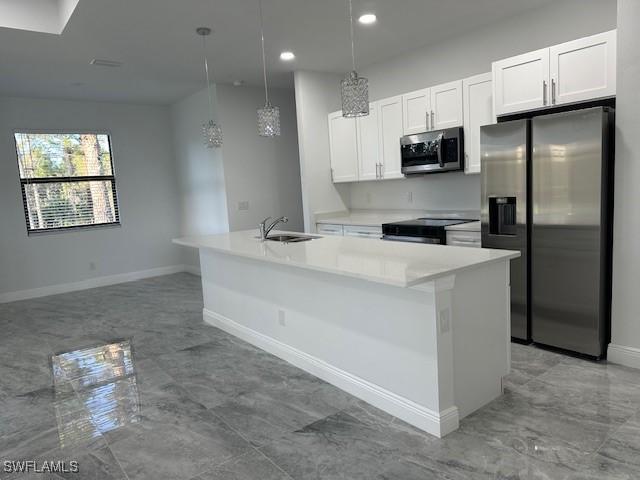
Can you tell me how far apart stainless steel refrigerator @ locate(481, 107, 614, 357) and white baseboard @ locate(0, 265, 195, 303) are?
5.11 metres

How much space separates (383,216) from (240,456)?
363 centimetres

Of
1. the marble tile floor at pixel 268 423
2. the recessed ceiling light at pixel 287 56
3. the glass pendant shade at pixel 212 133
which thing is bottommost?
the marble tile floor at pixel 268 423

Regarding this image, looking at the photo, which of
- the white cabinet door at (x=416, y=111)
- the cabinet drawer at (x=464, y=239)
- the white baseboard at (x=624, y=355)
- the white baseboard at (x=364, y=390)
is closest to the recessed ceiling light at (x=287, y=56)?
the white cabinet door at (x=416, y=111)

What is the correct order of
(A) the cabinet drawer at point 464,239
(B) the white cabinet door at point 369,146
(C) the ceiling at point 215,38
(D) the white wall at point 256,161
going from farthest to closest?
(D) the white wall at point 256,161, (B) the white cabinet door at point 369,146, (A) the cabinet drawer at point 464,239, (C) the ceiling at point 215,38

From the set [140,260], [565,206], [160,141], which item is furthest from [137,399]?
[160,141]

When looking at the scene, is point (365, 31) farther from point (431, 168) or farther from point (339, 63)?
point (431, 168)

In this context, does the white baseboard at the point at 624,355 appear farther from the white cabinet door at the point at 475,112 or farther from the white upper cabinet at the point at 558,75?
the white cabinet door at the point at 475,112

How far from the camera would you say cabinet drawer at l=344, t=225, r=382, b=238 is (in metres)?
4.73

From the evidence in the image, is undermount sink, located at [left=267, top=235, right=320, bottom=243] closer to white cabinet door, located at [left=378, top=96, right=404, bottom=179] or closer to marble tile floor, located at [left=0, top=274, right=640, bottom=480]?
marble tile floor, located at [left=0, top=274, right=640, bottom=480]

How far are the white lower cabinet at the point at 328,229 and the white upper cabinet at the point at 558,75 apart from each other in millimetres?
2219

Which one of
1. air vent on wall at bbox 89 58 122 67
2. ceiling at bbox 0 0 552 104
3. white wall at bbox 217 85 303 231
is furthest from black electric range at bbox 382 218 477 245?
air vent on wall at bbox 89 58 122 67

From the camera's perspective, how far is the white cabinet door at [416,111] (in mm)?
4445

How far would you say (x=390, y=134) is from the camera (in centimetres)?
486

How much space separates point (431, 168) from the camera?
4410 mm
